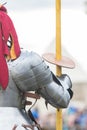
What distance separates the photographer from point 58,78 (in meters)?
5.93

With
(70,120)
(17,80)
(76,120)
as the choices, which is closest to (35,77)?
(17,80)

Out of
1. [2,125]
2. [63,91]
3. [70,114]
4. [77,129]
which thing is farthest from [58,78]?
[70,114]

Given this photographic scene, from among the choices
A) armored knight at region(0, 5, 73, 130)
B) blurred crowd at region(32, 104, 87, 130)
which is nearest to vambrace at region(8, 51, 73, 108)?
armored knight at region(0, 5, 73, 130)

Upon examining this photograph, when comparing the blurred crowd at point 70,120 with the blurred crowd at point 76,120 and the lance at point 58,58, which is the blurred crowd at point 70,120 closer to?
the blurred crowd at point 76,120

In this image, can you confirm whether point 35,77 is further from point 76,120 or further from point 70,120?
point 70,120

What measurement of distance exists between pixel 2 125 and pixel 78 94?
37.7 ft

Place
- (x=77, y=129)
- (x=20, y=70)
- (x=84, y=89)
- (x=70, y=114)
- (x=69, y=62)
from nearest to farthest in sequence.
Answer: (x=20, y=70) < (x=69, y=62) < (x=77, y=129) < (x=70, y=114) < (x=84, y=89)

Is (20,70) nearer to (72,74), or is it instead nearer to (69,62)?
(69,62)

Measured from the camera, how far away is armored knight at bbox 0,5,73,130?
559cm

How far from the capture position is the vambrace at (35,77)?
559 cm

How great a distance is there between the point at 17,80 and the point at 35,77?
0.12 meters

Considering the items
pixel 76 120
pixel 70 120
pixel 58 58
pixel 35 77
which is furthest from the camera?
pixel 70 120

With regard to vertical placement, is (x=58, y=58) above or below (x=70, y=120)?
above

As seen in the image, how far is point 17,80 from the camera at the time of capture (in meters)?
5.61
